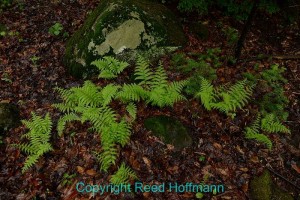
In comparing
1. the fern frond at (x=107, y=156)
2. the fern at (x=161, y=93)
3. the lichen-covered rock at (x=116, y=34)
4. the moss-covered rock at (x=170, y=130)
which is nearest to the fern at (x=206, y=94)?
the fern at (x=161, y=93)

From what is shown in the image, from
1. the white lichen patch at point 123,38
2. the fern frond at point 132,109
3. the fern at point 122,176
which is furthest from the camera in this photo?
the white lichen patch at point 123,38

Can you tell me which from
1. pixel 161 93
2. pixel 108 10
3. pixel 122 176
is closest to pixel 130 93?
pixel 161 93

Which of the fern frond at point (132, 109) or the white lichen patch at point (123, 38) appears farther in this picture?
the white lichen patch at point (123, 38)

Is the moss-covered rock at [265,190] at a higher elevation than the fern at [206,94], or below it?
below

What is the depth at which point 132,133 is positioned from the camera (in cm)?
521

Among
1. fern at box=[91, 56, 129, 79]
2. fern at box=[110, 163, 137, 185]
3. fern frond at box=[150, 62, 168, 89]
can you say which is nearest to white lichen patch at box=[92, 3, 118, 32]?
fern at box=[91, 56, 129, 79]

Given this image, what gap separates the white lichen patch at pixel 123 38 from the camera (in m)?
6.75

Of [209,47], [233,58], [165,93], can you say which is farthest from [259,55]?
[165,93]

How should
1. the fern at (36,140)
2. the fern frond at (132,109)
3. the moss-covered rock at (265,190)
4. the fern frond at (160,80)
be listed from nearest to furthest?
the moss-covered rock at (265,190) < the fern at (36,140) < the fern frond at (132,109) < the fern frond at (160,80)

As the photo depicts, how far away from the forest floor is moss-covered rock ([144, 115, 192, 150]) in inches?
4.6

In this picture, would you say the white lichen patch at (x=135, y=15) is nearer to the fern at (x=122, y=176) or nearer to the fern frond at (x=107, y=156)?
the fern frond at (x=107, y=156)

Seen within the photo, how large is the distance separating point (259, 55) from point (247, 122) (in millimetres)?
2314

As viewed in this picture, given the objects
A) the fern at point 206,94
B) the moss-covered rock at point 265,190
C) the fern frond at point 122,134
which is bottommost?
the moss-covered rock at point 265,190

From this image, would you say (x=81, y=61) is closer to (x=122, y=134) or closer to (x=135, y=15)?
(x=135, y=15)
